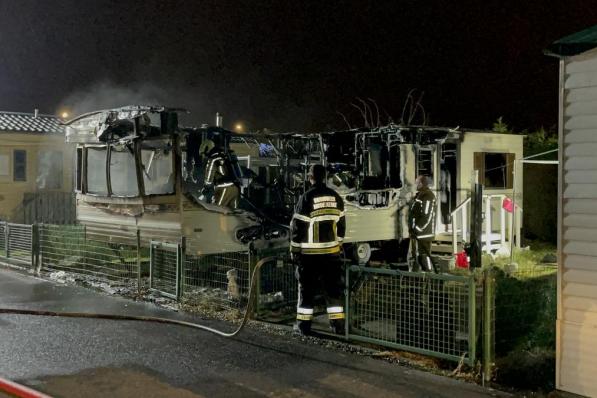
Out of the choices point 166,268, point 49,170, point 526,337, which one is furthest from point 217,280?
point 49,170

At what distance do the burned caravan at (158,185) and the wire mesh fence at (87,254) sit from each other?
2.07 ft

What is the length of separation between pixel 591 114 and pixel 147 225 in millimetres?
6800

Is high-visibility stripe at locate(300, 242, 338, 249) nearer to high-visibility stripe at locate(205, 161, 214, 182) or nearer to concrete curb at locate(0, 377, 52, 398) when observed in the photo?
concrete curb at locate(0, 377, 52, 398)

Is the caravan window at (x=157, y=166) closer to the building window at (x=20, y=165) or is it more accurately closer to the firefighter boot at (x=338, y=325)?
the firefighter boot at (x=338, y=325)

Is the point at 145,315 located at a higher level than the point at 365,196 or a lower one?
lower

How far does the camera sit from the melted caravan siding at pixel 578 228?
16.2ft

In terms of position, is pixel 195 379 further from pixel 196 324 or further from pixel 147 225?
pixel 147 225

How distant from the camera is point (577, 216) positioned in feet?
16.4

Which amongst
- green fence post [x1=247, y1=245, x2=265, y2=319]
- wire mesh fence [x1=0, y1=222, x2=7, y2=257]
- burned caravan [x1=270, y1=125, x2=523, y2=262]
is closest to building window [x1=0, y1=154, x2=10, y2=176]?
wire mesh fence [x1=0, y1=222, x2=7, y2=257]

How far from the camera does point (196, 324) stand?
768 centimetres

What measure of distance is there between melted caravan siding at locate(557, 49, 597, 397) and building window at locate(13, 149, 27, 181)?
1986 centimetres

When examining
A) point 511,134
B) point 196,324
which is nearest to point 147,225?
point 196,324

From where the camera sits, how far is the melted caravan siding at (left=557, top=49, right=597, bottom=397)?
16.2 ft

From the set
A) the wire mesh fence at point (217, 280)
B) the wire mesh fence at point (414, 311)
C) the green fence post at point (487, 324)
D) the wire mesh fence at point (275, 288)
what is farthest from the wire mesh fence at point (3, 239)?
the green fence post at point (487, 324)
